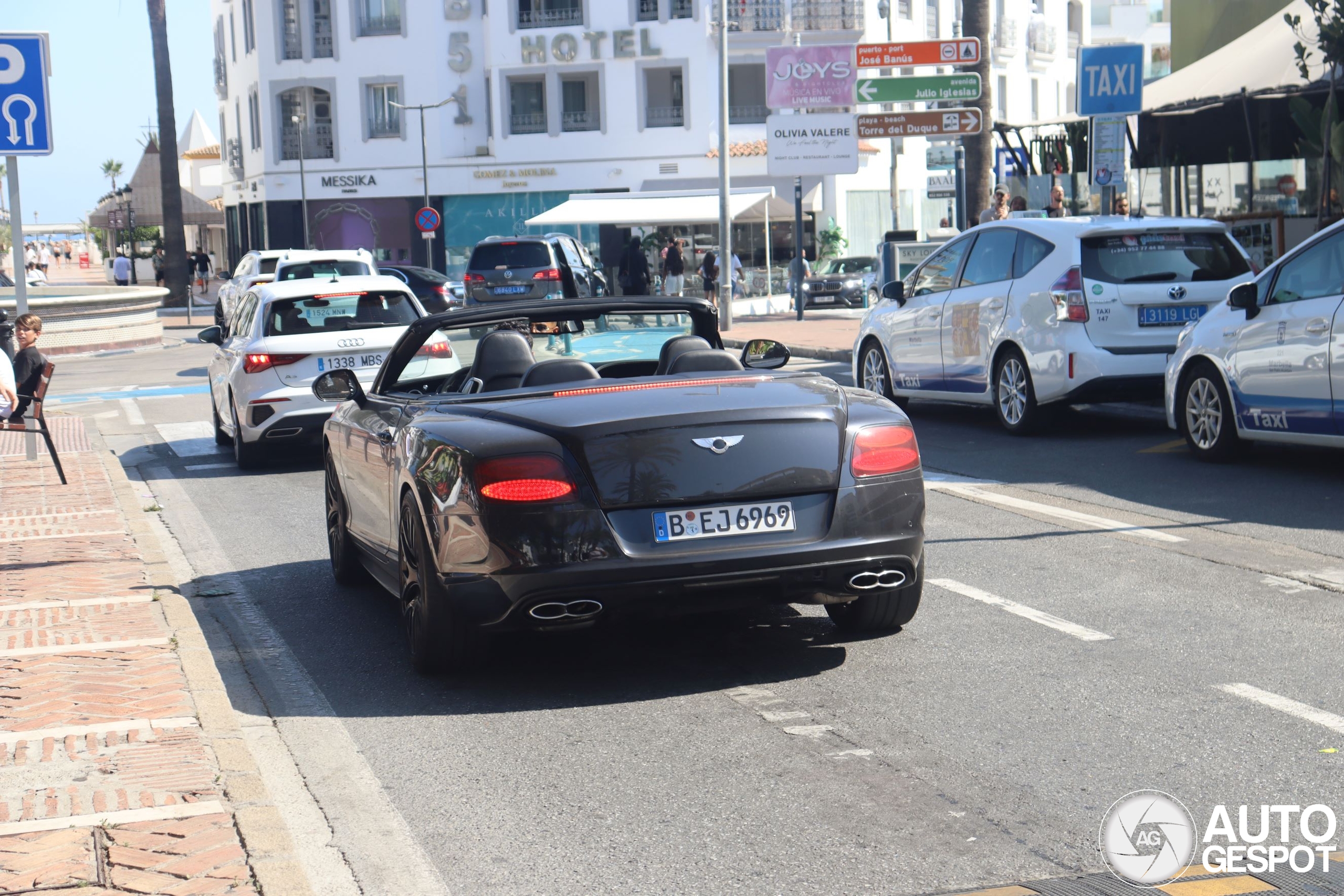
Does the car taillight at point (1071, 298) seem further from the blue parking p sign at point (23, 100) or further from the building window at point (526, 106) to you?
the building window at point (526, 106)

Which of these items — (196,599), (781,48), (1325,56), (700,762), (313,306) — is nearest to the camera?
(700,762)

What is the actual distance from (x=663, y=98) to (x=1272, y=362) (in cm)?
4899

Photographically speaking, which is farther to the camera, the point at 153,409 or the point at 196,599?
the point at 153,409

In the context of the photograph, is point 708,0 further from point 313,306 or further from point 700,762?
point 700,762

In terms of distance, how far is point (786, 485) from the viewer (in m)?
5.92

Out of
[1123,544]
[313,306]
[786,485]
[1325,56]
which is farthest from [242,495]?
[1325,56]

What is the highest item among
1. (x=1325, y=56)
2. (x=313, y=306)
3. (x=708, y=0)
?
(x=708, y=0)

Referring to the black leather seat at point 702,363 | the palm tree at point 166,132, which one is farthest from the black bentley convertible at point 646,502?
the palm tree at point 166,132

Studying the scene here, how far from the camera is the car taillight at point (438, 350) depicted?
8125mm

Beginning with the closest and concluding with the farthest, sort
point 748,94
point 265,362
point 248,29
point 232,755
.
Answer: point 232,755
point 265,362
point 748,94
point 248,29

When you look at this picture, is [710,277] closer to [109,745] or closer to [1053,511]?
[1053,511]

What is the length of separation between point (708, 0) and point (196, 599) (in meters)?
51.0

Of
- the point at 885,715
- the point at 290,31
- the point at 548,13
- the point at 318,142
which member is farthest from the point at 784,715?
the point at 290,31

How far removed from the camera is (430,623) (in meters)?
6.20
